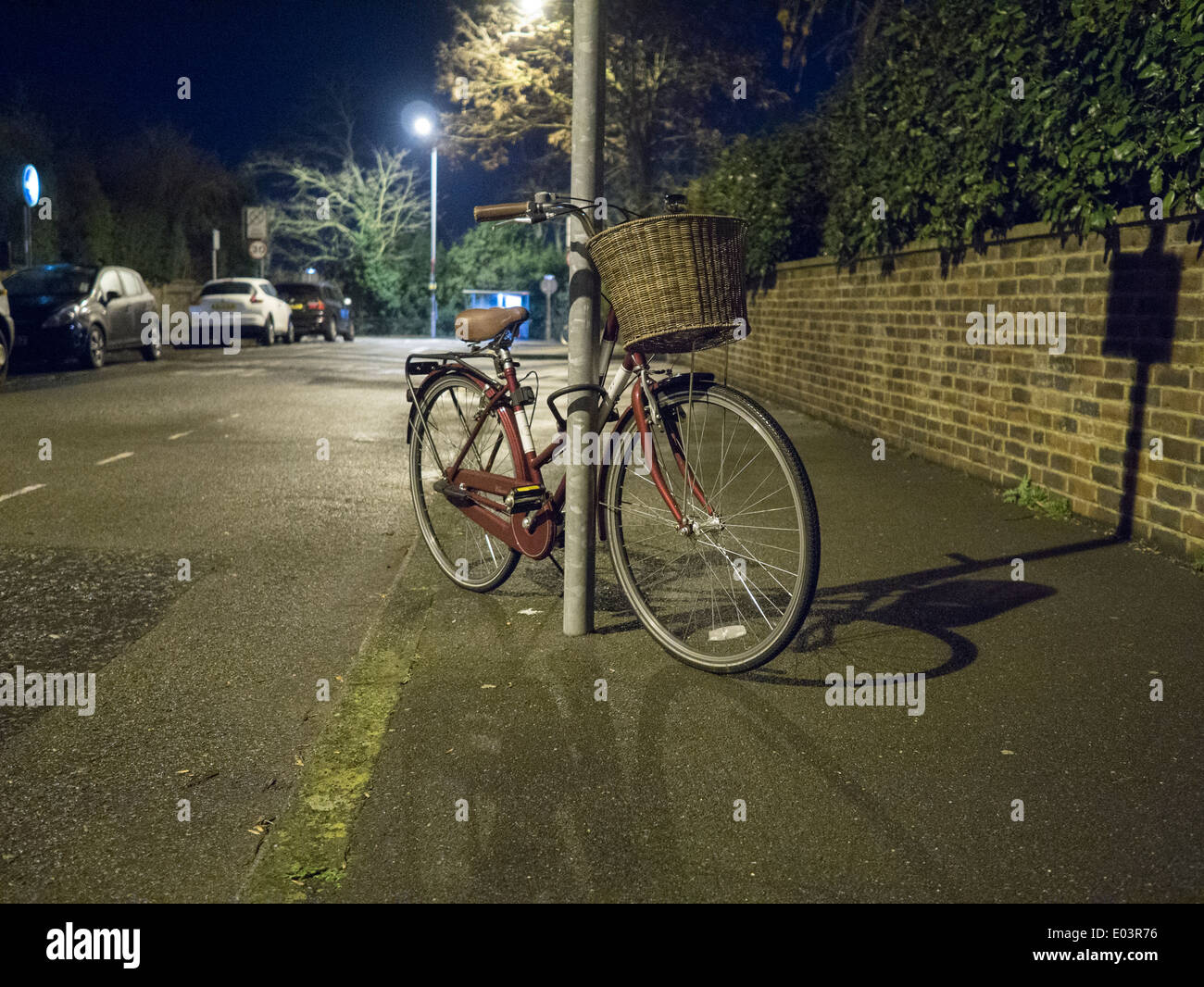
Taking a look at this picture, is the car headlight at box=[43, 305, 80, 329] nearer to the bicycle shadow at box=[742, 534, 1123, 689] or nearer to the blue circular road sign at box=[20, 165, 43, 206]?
the blue circular road sign at box=[20, 165, 43, 206]

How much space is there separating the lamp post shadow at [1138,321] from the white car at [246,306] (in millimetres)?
26398

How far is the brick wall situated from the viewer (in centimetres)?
646

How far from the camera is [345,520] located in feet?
25.5

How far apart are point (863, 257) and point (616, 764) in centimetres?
920

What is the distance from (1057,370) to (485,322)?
410cm

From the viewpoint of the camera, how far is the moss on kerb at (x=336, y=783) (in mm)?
3010

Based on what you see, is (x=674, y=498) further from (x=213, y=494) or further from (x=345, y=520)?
(x=213, y=494)

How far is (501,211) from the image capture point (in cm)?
504

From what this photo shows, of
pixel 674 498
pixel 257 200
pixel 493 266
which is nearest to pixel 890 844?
pixel 674 498

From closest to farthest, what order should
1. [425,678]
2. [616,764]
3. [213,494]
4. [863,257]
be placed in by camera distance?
1. [616,764]
2. [425,678]
3. [213,494]
4. [863,257]

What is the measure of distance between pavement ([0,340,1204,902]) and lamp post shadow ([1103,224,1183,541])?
514 millimetres

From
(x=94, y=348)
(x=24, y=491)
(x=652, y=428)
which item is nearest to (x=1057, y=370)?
(x=652, y=428)

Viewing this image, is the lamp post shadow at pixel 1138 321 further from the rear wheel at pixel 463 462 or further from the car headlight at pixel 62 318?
the car headlight at pixel 62 318

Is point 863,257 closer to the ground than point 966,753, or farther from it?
farther from it
